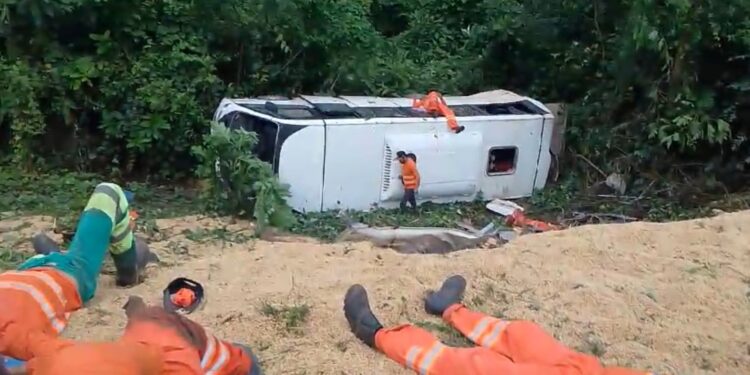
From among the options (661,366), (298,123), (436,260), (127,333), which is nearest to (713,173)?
(298,123)

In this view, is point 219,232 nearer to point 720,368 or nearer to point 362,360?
point 362,360

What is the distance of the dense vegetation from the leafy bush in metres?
1.33

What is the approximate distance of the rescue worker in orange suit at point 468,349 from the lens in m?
3.27

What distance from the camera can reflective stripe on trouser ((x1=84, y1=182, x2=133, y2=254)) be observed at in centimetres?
405

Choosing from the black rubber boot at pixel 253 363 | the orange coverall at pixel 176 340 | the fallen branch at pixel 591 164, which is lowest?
the fallen branch at pixel 591 164

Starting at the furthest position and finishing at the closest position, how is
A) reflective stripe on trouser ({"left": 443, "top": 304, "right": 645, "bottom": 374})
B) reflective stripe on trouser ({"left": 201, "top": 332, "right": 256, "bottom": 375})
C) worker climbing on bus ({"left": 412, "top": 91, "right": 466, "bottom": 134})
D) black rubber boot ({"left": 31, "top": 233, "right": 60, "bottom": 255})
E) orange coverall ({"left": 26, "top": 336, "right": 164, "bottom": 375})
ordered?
worker climbing on bus ({"left": 412, "top": 91, "right": 466, "bottom": 134})
black rubber boot ({"left": 31, "top": 233, "right": 60, "bottom": 255})
reflective stripe on trouser ({"left": 443, "top": 304, "right": 645, "bottom": 374})
reflective stripe on trouser ({"left": 201, "top": 332, "right": 256, "bottom": 375})
orange coverall ({"left": 26, "top": 336, "right": 164, "bottom": 375})

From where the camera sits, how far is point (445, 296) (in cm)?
394

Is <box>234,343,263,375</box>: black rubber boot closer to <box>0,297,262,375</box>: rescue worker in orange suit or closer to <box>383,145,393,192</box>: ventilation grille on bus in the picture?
<box>0,297,262,375</box>: rescue worker in orange suit

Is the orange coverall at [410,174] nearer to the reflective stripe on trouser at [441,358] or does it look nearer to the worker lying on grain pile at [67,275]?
the worker lying on grain pile at [67,275]

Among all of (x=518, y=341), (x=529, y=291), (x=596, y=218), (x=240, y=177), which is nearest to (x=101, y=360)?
(x=518, y=341)

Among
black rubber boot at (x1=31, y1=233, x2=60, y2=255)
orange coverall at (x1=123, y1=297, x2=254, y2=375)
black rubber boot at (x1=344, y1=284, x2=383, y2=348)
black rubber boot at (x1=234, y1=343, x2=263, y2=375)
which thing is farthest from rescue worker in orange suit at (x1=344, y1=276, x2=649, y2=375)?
black rubber boot at (x1=31, y1=233, x2=60, y2=255)

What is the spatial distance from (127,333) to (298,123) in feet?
12.2

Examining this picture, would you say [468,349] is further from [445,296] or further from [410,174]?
[410,174]

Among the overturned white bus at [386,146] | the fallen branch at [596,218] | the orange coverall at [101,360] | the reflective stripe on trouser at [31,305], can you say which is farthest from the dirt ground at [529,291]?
the fallen branch at [596,218]
